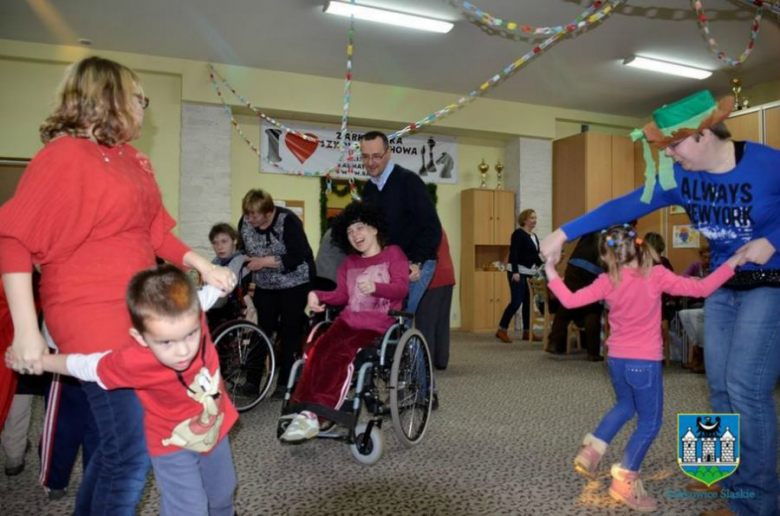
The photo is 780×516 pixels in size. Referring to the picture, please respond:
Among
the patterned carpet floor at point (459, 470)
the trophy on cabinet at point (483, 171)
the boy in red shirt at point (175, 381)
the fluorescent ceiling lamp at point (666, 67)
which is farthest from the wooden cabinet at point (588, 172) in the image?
the boy in red shirt at point (175, 381)

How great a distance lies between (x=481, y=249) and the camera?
827 centimetres

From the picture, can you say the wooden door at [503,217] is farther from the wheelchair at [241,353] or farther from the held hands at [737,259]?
the held hands at [737,259]

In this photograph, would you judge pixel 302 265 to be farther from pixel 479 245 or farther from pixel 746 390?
pixel 479 245

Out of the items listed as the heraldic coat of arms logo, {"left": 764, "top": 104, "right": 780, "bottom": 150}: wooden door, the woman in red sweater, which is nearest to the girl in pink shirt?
the heraldic coat of arms logo

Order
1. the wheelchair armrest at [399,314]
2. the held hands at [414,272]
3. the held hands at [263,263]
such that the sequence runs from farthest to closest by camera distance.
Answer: the held hands at [263,263] → the held hands at [414,272] → the wheelchair armrest at [399,314]

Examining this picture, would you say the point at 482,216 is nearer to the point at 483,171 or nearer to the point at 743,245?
the point at 483,171

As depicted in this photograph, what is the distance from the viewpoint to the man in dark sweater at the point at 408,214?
319cm

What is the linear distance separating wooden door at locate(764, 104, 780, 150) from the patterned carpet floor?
409 centimetres

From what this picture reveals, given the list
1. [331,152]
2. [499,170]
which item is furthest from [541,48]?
[499,170]

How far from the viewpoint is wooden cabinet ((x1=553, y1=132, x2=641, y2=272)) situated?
26.4 feet

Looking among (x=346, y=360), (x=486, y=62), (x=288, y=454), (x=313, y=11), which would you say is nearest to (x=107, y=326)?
(x=346, y=360)

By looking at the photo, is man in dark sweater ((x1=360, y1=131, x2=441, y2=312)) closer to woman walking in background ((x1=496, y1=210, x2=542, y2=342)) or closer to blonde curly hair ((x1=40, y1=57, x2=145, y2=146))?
blonde curly hair ((x1=40, y1=57, x2=145, y2=146))

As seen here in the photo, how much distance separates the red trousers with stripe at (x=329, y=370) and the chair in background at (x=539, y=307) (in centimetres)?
374

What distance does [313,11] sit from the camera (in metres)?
5.20
